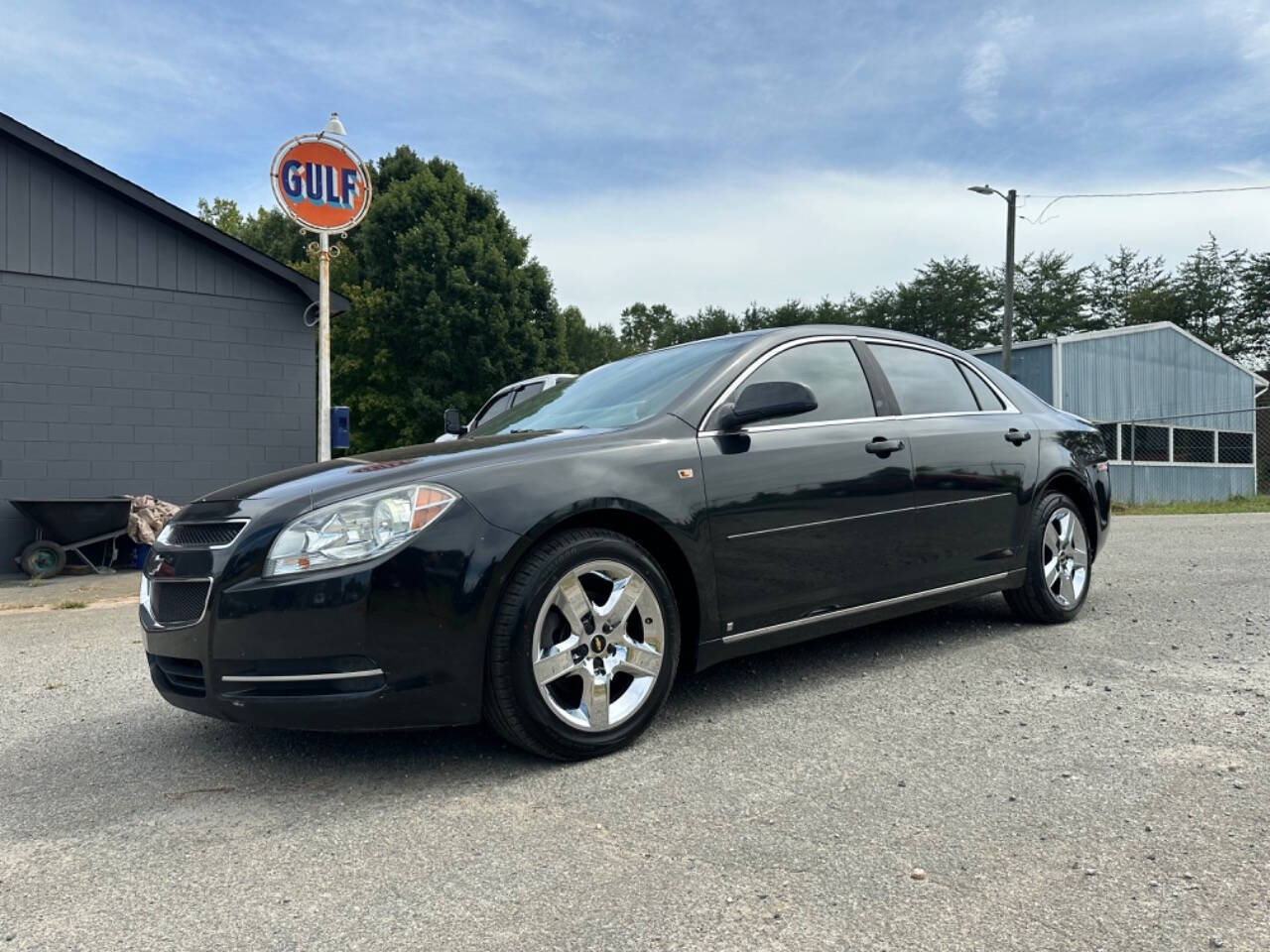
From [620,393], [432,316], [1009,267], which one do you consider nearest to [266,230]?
[432,316]

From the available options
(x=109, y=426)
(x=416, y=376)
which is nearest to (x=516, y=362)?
(x=416, y=376)

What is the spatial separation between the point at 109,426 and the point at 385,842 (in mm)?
9496

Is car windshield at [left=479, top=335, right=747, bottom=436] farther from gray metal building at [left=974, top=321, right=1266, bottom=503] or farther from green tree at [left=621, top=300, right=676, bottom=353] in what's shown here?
green tree at [left=621, top=300, right=676, bottom=353]

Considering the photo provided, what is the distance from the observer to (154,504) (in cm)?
967

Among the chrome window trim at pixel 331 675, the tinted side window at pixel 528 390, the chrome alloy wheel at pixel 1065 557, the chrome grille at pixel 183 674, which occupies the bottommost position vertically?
the chrome grille at pixel 183 674

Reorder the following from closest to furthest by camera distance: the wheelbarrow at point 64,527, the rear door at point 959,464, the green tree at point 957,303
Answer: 1. the rear door at point 959,464
2. the wheelbarrow at point 64,527
3. the green tree at point 957,303

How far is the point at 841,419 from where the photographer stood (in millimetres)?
4043

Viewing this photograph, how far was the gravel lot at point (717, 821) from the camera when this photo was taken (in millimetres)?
2062

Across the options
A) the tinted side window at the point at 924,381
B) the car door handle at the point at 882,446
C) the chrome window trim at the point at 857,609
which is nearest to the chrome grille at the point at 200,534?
the chrome window trim at the point at 857,609

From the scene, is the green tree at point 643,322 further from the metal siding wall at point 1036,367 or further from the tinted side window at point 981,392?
the tinted side window at point 981,392

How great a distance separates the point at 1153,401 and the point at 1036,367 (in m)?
5.49

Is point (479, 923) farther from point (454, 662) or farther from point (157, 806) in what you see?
point (157, 806)

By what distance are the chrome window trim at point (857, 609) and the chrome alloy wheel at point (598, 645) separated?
15.8 inches

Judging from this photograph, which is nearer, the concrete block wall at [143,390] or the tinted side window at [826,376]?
the tinted side window at [826,376]
